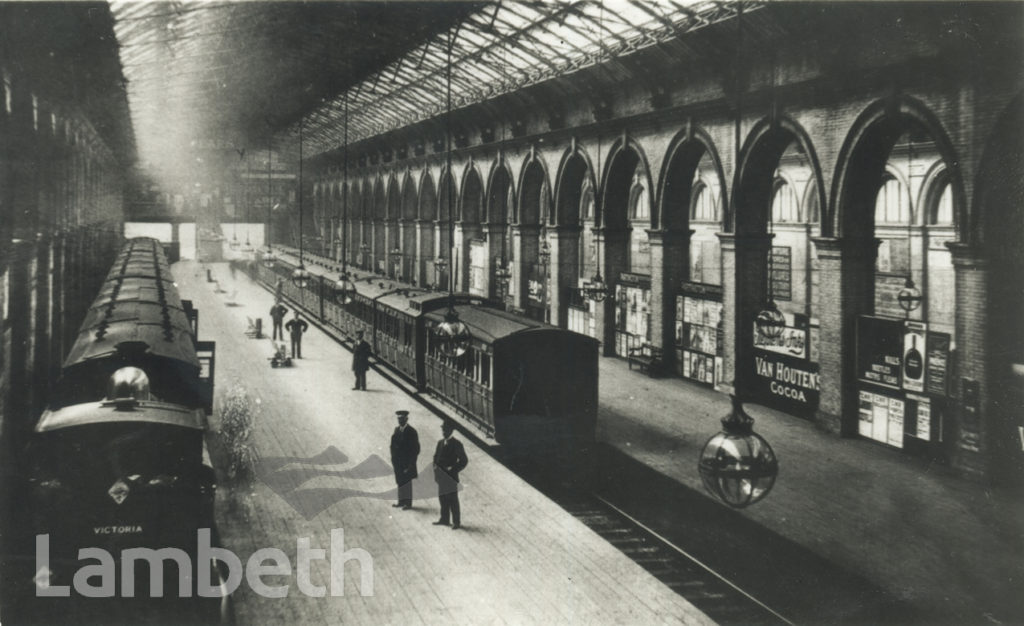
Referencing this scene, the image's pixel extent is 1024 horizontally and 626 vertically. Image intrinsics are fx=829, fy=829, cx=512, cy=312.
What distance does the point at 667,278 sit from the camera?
20812 millimetres

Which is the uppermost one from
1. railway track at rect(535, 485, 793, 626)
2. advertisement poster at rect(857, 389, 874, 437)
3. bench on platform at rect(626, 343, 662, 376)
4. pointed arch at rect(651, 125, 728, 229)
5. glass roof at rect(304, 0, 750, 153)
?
glass roof at rect(304, 0, 750, 153)

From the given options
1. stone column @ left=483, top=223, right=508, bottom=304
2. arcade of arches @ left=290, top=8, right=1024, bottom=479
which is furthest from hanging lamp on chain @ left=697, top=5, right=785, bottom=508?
stone column @ left=483, top=223, right=508, bottom=304

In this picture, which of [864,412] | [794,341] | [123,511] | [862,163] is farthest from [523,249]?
[123,511]

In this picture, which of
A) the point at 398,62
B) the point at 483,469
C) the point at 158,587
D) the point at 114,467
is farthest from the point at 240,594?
the point at 398,62

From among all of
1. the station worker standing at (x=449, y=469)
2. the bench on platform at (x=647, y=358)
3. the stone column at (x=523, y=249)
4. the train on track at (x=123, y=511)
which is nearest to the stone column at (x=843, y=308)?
the bench on platform at (x=647, y=358)

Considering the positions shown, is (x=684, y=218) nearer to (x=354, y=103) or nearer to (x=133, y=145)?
(x=354, y=103)

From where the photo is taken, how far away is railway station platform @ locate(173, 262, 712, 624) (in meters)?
7.91

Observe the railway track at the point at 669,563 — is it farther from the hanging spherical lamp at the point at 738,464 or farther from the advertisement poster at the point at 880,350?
the advertisement poster at the point at 880,350

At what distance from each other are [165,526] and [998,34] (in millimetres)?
12103

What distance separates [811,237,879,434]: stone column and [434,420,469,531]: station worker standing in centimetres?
827

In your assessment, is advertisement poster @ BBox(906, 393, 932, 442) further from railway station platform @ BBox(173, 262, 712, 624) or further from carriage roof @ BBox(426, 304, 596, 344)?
railway station platform @ BBox(173, 262, 712, 624)

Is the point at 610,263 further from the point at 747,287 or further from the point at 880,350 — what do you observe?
the point at 880,350

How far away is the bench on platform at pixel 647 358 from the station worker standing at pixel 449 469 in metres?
11.6

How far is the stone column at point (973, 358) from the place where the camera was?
1216cm
